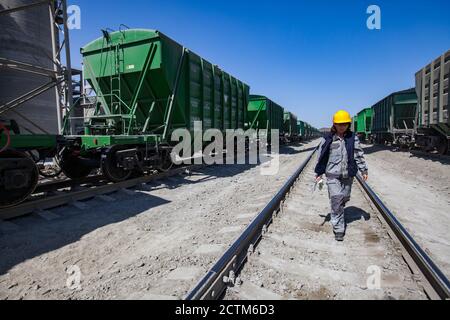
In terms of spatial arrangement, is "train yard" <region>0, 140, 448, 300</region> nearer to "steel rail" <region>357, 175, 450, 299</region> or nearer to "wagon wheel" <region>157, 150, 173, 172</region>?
"steel rail" <region>357, 175, 450, 299</region>

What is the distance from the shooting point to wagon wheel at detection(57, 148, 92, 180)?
6.77 metres

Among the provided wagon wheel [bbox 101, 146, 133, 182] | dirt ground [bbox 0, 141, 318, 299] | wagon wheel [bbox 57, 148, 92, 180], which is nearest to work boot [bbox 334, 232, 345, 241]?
dirt ground [bbox 0, 141, 318, 299]

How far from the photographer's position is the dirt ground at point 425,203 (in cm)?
Answer: 375

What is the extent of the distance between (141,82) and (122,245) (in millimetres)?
5187

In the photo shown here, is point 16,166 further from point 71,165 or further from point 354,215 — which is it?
point 354,215

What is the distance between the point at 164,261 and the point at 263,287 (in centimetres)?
123

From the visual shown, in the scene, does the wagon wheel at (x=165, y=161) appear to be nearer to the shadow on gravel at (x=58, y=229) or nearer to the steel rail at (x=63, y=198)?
the steel rail at (x=63, y=198)

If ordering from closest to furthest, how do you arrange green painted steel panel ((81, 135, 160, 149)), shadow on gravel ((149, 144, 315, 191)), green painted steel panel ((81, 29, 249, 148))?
1. green painted steel panel ((81, 135, 160, 149))
2. shadow on gravel ((149, 144, 315, 191))
3. green painted steel panel ((81, 29, 249, 148))

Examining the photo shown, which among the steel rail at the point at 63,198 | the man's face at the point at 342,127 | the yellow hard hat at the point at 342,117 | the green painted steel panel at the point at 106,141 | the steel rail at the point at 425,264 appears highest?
the yellow hard hat at the point at 342,117

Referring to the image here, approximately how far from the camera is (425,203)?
20.2ft

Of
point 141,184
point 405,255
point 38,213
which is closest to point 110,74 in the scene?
point 141,184

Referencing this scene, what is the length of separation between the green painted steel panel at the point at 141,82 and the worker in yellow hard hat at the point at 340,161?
510 centimetres

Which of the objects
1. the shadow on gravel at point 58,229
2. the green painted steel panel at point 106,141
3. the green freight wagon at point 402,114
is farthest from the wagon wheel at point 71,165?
the green freight wagon at point 402,114

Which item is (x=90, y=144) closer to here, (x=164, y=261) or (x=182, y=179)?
(x=182, y=179)
